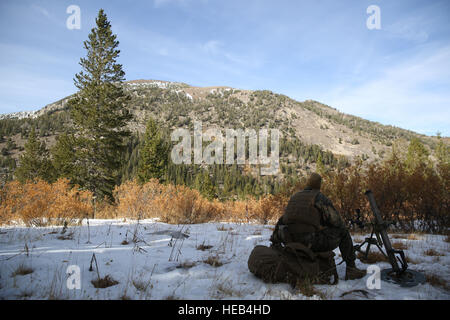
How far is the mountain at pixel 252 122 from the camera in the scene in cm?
9444

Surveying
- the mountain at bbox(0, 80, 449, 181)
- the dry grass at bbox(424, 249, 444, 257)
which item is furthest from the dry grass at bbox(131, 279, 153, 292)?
the mountain at bbox(0, 80, 449, 181)

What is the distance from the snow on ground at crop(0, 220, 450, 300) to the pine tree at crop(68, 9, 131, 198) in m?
14.5

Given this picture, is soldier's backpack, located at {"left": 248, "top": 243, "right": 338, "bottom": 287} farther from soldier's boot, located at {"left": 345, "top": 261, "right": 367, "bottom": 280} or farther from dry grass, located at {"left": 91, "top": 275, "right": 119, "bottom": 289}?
dry grass, located at {"left": 91, "top": 275, "right": 119, "bottom": 289}

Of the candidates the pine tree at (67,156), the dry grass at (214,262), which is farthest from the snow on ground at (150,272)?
the pine tree at (67,156)

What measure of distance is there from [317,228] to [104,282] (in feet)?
9.04

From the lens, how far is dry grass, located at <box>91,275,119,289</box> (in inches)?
96.1

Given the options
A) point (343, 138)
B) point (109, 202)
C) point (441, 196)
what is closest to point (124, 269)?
point (441, 196)

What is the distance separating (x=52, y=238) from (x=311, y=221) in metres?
4.82

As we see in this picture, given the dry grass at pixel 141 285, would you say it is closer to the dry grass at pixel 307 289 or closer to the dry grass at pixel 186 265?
the dry grass at pixel 186 265

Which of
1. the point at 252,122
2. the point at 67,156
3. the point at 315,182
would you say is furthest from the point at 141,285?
the point at 252,122

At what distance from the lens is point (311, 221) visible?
2.92 metres

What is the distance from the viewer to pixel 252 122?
131m

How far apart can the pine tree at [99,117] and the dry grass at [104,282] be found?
17.4 meters

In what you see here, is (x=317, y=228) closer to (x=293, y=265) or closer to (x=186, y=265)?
(x=293, y=265)
